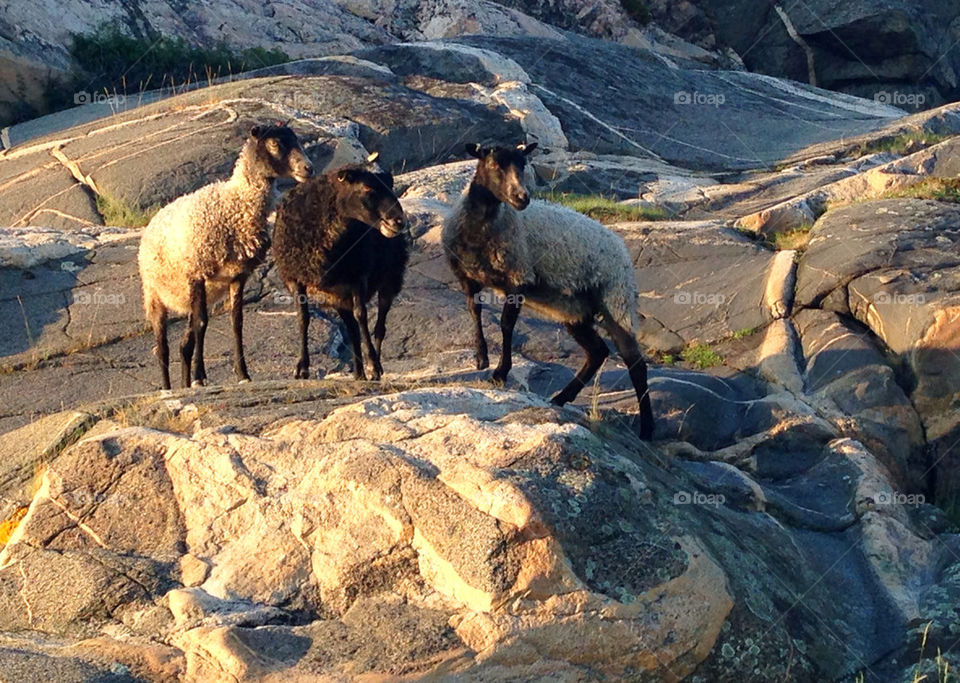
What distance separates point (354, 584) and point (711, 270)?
9.26 metres

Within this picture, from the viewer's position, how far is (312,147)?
60.6 feet

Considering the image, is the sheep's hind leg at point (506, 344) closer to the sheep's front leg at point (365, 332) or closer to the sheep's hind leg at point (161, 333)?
the sheep's front leg at point (365, 332)

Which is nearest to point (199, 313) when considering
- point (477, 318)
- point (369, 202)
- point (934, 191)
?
point (369, 202)

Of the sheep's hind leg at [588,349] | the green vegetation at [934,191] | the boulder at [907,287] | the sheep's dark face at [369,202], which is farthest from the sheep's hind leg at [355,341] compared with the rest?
the green vegetation at [934,191]

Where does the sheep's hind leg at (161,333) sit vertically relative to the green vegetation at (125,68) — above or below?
below

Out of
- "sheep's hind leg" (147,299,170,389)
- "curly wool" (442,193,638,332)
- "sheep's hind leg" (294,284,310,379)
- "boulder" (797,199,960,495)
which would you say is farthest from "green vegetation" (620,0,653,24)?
"sheep's hind leg" (294,284,310,379)

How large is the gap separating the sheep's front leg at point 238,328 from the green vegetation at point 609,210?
21.4ft

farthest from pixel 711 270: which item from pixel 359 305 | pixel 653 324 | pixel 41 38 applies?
→ pixel 41 38

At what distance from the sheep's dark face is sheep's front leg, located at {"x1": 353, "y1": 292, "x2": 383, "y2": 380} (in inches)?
23.6

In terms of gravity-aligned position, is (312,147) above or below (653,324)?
above

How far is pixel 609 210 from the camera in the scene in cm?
1809

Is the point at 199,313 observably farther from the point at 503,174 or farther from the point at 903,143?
the point at 903,143

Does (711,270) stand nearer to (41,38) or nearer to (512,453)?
(512,453)

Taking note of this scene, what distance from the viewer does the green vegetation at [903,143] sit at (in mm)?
21531
